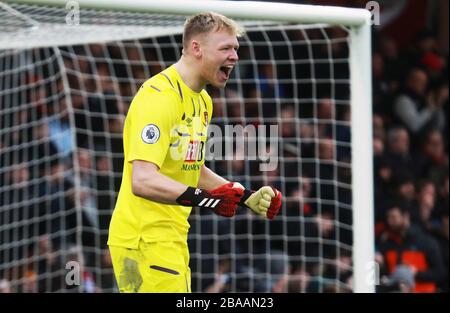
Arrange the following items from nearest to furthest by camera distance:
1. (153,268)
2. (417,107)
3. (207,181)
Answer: (153,268)
(207,181)
(417,107)

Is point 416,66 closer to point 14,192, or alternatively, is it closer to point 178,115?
point 14,192

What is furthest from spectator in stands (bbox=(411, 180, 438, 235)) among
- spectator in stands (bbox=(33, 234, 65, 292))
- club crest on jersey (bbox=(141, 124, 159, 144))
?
club crest on jersey (bbox=(141, 124, 159, 144))

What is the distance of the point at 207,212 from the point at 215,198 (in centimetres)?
390

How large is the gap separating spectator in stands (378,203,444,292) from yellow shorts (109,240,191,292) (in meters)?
3.96

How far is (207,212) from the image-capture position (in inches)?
349

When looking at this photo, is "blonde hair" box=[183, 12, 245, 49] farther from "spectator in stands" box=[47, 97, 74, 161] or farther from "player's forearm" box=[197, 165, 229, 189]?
"spectator in stands" box=[47, 97, 74, 161]

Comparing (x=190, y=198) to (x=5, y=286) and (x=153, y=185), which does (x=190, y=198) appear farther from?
(x=5, y=286)

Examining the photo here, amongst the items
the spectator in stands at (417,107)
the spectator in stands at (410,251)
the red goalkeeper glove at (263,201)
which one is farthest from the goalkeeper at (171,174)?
the spectator in stands at (417,107)

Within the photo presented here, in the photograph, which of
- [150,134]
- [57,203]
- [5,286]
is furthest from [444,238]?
[150,134]

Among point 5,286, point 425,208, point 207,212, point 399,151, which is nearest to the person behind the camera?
point 5,286

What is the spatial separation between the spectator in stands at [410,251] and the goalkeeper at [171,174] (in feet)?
12.4

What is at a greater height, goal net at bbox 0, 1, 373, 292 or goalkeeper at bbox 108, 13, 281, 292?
goal net at bbox 0, 1, 373, 292

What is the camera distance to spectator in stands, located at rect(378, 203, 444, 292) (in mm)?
8898

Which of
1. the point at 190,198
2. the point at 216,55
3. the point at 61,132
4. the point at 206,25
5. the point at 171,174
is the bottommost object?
the point at 190,198
